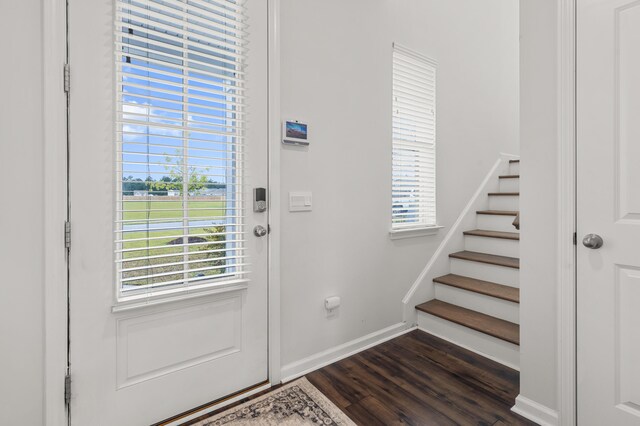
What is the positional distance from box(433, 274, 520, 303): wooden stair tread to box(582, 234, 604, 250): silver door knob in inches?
37.4

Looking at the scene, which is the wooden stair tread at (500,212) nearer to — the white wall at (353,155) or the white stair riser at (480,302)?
the white wall at (353,155)

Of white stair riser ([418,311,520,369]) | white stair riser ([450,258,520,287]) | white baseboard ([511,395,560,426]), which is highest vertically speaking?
white stair riser ([450,258,520,287])

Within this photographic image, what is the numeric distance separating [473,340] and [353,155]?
169 cm

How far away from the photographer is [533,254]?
1665 millimetres

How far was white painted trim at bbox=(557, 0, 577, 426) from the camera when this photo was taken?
1490 millimetres

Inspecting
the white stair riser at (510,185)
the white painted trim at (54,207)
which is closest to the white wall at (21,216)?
the white painted trim at (54,207)

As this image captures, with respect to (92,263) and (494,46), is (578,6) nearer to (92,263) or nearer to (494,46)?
(494,46)

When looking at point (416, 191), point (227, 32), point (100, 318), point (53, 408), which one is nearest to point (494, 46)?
point (416, 191)

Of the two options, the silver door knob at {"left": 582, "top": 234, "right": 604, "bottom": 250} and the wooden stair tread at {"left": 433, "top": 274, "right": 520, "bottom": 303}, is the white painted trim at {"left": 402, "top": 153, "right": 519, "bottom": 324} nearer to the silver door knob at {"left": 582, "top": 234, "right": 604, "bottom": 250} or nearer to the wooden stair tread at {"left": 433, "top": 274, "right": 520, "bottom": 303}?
the wooden stair tread at {"left": 433, "top": 274, "right": 520, "bottom": 303}

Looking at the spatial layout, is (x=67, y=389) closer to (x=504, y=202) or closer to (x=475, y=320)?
(x=475, y=320)

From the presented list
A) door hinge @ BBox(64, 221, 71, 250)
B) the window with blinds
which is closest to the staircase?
the window with blinds

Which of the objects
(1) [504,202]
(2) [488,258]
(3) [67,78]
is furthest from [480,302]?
(3) [67,78]

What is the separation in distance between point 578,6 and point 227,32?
5.90 feet

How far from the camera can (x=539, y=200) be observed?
1.63m
